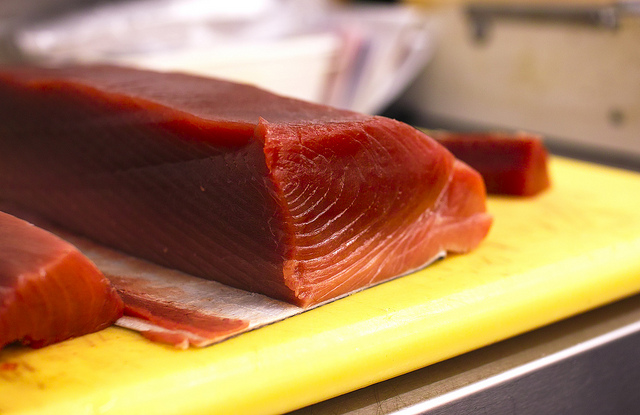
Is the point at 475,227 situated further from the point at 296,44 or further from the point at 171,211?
the point at 296,44

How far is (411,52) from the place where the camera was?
4.35m

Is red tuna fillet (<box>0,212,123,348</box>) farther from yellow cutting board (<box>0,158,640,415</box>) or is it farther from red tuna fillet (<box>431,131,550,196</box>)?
red tuna fillet (<box>431,131,550,196</box>)

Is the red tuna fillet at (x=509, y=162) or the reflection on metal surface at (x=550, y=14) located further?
the reflection on metal surface at (x=550, y=14)

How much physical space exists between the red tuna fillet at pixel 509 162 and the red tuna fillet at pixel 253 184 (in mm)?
500

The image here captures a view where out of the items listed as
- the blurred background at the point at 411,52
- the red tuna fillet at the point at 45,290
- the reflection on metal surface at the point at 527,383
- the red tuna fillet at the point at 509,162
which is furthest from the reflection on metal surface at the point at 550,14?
the red tuna fillet at the point at 45,290

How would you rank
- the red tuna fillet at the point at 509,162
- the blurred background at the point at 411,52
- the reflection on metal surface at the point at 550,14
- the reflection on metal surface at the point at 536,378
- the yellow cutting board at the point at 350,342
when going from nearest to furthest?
the yellow cutting board at the point at 350,342 → the reflection on metal surface at the point at 536,378 → the red tuna fillet at the point at 509,162 → the reflection on metal surface at the point at 550,14 → the blurred background at the point at 411,52

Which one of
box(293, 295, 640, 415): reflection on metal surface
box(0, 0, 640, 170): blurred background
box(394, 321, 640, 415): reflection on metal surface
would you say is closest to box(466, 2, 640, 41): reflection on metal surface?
box(0, 0, 640, 170): blurred background

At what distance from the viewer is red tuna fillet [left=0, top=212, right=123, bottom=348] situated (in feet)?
3.82

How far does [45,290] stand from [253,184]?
46cm

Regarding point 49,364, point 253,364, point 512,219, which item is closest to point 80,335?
point 49,364

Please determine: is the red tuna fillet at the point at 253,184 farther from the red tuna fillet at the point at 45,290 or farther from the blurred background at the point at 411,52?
the blurred background at the point at 411,52

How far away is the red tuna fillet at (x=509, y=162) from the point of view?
2215mm

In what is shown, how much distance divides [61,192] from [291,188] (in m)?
1.08

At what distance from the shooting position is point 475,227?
1.75 meters
